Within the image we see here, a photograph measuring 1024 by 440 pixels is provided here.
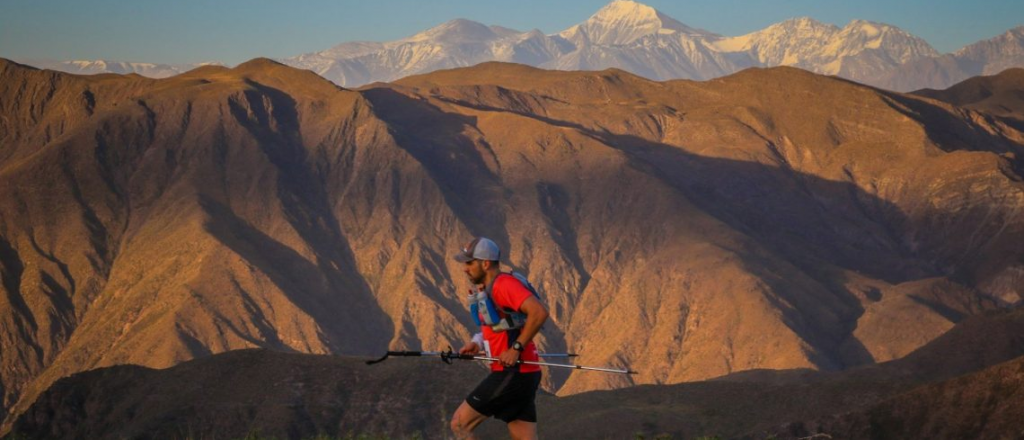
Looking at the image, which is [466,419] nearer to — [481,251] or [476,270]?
[476,270]

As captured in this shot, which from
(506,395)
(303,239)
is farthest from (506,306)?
(303,239)

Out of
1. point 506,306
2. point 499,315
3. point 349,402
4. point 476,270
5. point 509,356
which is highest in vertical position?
point 476,270

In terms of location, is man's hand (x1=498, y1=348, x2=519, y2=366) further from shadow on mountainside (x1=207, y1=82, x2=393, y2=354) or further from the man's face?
shadow on mountainside (x1=207, y1=82, x2=393, y2=354)

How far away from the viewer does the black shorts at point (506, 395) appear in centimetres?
2109

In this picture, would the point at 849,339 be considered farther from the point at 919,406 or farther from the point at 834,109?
the point at 919,406

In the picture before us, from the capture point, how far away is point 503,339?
21125mm

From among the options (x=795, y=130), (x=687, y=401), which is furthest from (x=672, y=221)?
(x=687, y=401)

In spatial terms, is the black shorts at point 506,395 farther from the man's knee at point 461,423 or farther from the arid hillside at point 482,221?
the arid hillside at point 482,221

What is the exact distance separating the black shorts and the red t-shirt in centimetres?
13

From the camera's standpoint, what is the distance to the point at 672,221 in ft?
504

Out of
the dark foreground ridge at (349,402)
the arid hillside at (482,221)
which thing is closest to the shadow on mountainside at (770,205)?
the arid hillside at (482,221)

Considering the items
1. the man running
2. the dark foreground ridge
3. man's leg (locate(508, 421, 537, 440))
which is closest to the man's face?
the man running

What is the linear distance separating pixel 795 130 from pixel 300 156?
62.4 metres

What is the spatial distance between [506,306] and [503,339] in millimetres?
552
